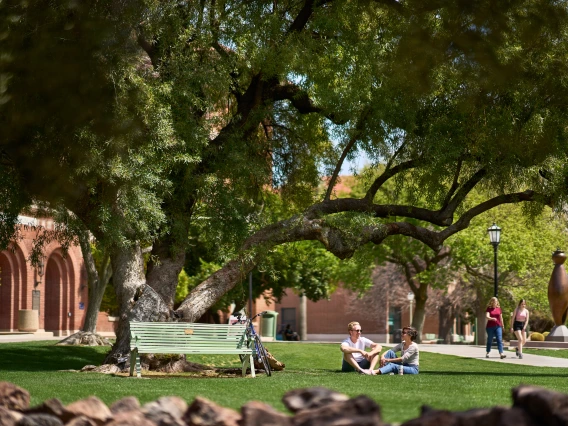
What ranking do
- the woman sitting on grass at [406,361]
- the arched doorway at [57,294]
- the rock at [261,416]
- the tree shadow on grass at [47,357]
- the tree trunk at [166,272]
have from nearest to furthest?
the rock at [261,416], the woman sitting on grass at [406,361], the tree trunk at [166,272], the tree shadow on grass at [47,357], the arched doorway at [57,294]

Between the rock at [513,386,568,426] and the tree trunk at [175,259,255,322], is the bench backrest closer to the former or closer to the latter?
the tree trunk at [175,259,255,322]

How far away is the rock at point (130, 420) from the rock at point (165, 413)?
0.18 ft

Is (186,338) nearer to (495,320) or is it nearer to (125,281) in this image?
(125,281)

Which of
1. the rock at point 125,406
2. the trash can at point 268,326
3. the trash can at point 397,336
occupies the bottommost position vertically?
the trash can at point 397,336

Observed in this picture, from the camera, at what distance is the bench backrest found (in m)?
17.4

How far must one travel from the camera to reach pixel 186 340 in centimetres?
1784

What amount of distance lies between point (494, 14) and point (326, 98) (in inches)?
271

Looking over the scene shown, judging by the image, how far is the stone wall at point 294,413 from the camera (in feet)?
19.8

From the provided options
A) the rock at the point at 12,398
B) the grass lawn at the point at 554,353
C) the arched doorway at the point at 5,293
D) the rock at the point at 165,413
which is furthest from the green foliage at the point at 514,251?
the rock at the point at 165,413

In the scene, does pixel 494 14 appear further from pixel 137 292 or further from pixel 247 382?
pixel 137 292

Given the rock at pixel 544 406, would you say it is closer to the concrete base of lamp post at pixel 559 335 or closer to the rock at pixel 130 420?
the rock at pixel 130 420

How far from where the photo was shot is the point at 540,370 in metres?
21.3

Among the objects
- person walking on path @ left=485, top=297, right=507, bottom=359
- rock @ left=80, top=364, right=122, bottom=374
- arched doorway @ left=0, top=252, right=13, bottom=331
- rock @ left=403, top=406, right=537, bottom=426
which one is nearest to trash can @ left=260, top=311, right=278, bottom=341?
arched doorway @ left=0, top=252, right=13, bottom=331

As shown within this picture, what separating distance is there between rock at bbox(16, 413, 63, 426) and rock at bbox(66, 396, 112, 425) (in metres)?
0.14
